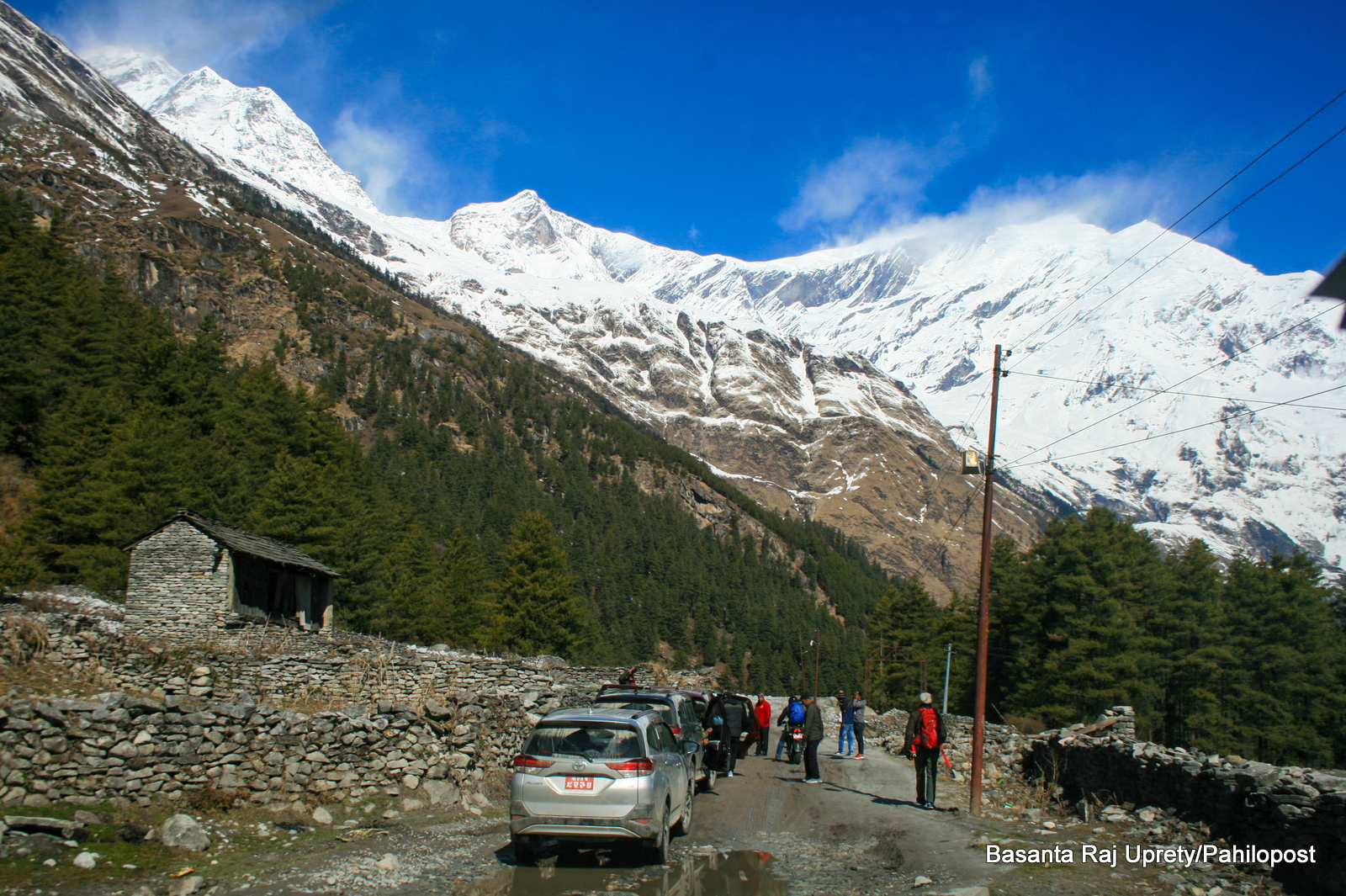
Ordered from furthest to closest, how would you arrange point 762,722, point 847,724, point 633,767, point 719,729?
1. point 847,724
2. point 762,722
3. point 719,729
4. point 633,767

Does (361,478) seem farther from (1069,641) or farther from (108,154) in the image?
(108,154)

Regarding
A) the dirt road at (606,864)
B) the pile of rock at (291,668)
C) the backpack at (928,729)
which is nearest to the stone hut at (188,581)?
the pile of rock at (291,668)

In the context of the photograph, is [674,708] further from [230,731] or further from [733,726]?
[230,731]

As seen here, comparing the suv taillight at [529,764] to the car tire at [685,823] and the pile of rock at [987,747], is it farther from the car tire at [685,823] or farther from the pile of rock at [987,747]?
the pile of rock at [987,747]

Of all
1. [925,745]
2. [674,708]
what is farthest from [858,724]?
[674,708]

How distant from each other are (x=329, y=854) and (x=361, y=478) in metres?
43.7

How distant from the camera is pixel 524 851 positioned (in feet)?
32.4

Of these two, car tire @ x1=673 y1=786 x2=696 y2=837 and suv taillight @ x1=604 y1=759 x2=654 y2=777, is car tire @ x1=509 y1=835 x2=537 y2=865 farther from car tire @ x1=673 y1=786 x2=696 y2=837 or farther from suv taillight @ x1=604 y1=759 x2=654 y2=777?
car tire @ x1=673 y1=786 x2=696 y2=837

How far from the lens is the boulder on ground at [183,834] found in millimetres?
8469

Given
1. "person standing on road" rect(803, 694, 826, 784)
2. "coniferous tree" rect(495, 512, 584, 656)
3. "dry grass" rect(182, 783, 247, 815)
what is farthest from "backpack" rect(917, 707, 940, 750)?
"coniferous tree" rect(495, 512, 584, 656)

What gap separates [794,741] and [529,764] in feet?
43.7

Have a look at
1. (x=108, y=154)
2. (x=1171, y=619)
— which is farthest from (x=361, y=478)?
(x=108, y=154)

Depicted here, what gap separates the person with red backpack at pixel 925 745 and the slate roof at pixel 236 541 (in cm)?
1852

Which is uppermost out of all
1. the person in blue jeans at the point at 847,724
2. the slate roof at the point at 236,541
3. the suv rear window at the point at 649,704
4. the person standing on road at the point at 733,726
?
the slate roof at the point at 236,541
